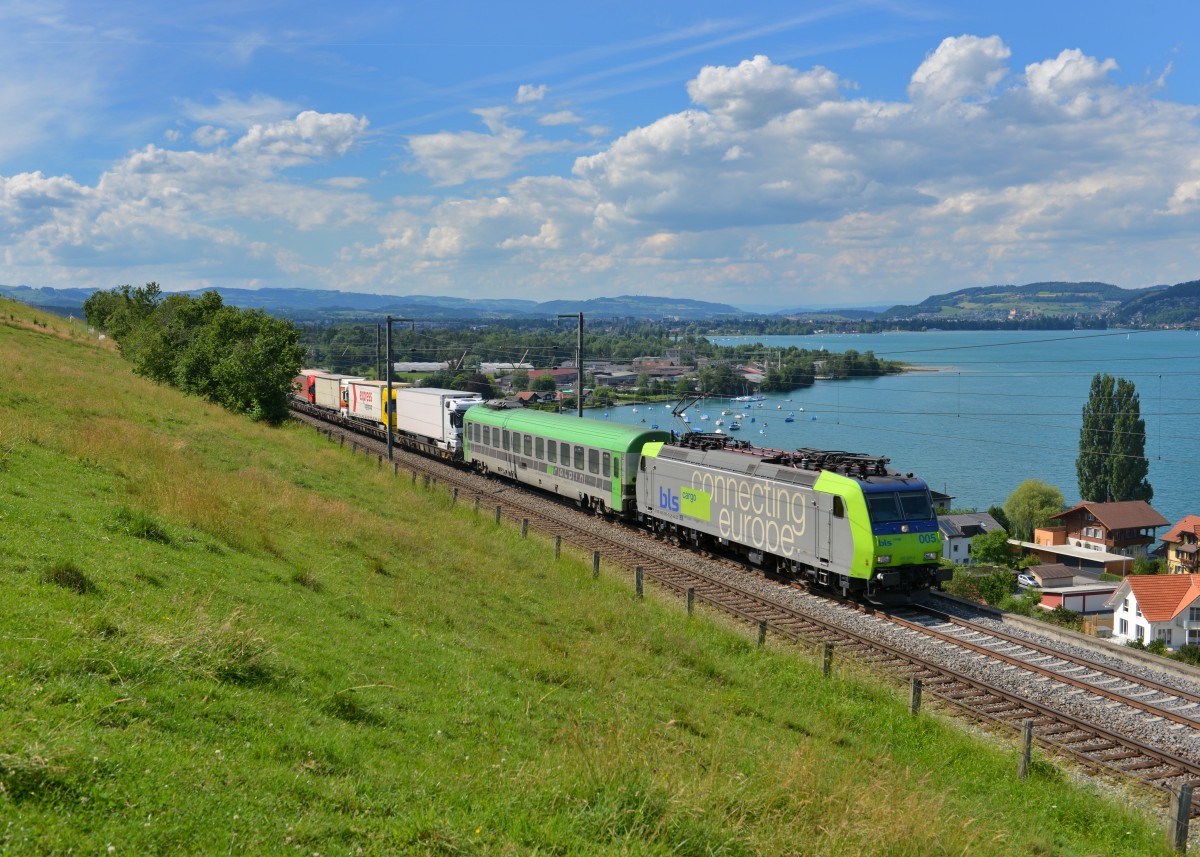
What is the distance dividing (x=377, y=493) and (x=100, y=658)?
71.8 ft

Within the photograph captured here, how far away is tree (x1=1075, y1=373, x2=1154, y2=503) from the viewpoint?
90.3 m

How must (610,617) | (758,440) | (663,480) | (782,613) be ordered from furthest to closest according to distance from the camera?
1. (758,440)
2. (663,480)
3. (782,613)
4. (610,617)

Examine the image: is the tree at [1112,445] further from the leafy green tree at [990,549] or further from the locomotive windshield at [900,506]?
the locomotive windshield at [900,506]

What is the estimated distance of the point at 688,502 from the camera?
26.9 meters

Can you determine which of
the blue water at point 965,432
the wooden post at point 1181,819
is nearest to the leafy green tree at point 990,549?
the blue water at point 965,432

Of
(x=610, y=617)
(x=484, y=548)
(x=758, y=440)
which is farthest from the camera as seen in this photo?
(x=758, y=440)

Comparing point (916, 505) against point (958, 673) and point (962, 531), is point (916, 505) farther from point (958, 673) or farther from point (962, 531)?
point (962, 531)

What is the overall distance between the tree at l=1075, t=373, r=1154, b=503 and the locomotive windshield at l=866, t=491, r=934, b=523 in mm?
80477

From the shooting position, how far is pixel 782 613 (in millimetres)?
20547

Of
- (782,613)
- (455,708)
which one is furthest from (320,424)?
(455,708)

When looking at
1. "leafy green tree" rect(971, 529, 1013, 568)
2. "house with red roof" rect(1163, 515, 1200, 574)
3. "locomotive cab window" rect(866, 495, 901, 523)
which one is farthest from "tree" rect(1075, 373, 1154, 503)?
"locomotive cab window" rect(866, 495, 901, 523)

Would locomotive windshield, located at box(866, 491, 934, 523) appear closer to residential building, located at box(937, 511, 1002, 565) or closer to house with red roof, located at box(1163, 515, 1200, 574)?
residential building, located at box(937, 511, 1002, 565)

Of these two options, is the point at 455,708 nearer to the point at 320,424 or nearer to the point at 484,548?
the point at 484,548

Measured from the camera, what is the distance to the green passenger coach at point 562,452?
99.9 ft
